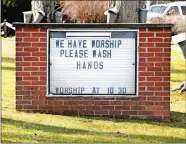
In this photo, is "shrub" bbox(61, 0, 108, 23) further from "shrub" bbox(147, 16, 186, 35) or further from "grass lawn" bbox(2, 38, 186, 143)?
"grass lawn" bbox(2, 38, 186, 143)

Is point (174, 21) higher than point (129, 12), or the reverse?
point (174, 21)

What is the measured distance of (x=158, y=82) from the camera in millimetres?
8562

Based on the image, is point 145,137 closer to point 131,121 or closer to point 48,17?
point 131,121

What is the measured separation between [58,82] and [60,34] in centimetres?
73

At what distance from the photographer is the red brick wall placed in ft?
28.0

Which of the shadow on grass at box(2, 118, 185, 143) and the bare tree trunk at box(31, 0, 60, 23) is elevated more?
the bare tree trunk at box(31, 0, 60, 23)

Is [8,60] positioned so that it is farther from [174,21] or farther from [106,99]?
[174,21]

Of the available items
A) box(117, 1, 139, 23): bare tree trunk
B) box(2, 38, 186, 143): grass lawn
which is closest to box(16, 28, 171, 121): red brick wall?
box(2, 38, 186, 143): grass lawn

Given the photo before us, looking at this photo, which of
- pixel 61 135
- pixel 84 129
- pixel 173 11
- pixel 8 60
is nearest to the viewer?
A: pixel 61 135

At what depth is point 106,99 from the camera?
8602 mm

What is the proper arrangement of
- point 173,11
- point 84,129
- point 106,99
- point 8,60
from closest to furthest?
1. point 84,129
2. point 106,99
3. point 8,60
4. point 173,11

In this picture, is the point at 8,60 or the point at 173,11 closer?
the point at 8,60

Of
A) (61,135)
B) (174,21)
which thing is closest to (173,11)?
(174,21)

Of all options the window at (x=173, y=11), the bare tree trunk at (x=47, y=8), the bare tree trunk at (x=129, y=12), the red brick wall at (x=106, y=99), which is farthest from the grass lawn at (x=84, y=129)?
the window at (x=173, y=11)
